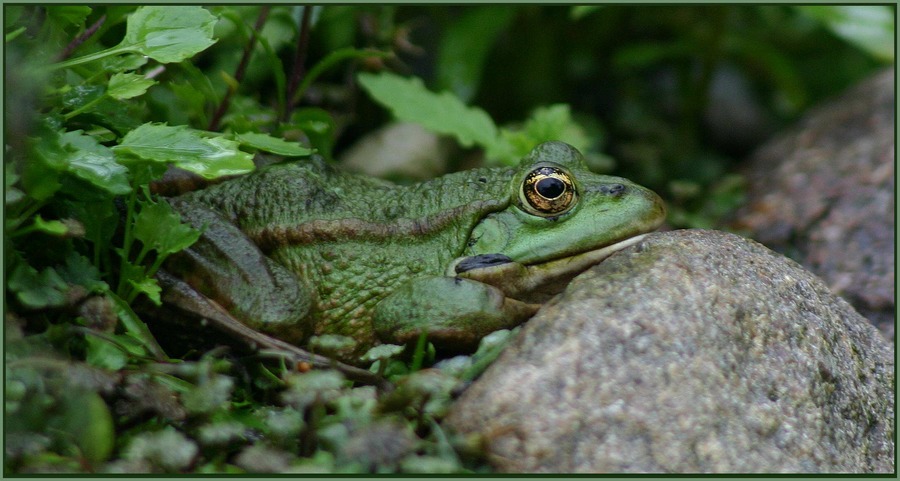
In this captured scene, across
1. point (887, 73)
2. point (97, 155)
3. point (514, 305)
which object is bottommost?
point (887, 73)

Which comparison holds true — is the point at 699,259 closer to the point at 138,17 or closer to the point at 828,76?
the point at 138,17

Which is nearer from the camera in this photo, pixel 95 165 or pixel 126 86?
pixel 95 165

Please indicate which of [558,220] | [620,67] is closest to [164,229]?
[558,220]

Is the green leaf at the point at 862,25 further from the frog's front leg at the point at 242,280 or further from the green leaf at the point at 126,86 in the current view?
the green leaf at the point at 126,86

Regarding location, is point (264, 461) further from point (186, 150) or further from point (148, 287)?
point (186, 150)

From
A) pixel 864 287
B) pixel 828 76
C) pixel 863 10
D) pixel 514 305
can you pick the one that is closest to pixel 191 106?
pixel 514 305

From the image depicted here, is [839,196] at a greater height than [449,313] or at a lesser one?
lesser

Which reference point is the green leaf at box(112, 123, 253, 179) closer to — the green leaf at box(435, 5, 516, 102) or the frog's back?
the frog's back
